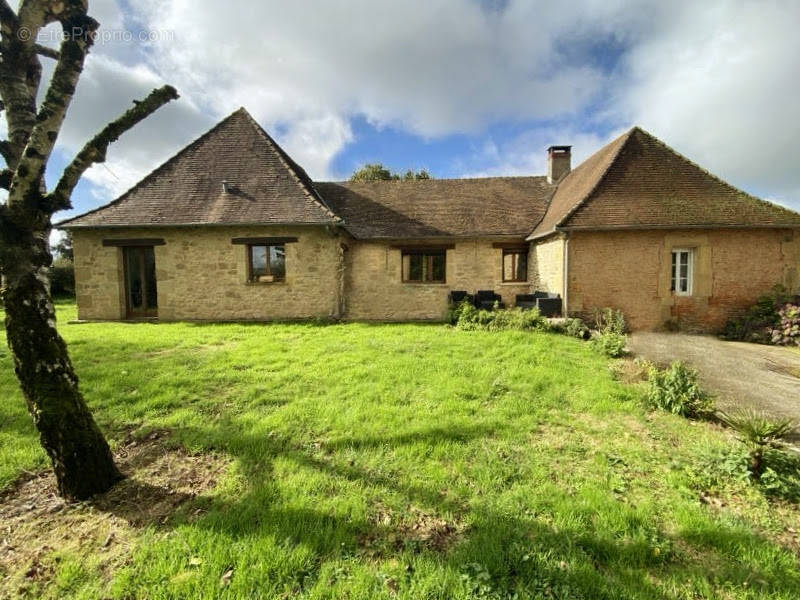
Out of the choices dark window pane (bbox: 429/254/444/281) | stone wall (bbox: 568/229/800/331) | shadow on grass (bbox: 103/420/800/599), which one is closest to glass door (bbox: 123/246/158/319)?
dark window pane (bbox: 429/254/444/281)

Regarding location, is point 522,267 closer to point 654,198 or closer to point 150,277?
point 654,198

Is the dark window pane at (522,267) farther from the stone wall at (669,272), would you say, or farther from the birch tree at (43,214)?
the birch tree at (43,214)

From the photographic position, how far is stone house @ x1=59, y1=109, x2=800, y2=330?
373 inches

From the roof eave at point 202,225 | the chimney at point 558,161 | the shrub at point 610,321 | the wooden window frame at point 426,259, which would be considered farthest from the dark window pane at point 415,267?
the chimney at point 558,161

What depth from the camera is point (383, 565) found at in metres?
2.18

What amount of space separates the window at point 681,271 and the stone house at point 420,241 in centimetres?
4

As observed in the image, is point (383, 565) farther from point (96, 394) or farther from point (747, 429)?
point (96, 394)

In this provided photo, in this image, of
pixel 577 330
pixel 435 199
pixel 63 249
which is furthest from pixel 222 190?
pixel 63 249

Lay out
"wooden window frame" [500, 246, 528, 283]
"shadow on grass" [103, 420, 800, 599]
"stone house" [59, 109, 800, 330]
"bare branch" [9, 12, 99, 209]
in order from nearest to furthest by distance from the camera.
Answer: "shadow on grass" [103, 420, 800, 599] → "bare branch" [9, 12, 99, 209] → "stone house" [59, 109, 800, 330] → "wooden window frame" [500, 246, 528, 283]

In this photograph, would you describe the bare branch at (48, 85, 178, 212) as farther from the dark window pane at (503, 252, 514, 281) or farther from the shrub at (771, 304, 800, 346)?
the shrub at (771, 304, 800, 346)

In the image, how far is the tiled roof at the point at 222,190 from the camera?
10.8m

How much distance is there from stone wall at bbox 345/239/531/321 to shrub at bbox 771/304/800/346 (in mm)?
6244

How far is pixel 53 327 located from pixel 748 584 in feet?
16.8

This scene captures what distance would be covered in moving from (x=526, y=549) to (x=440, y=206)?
12.9 m
